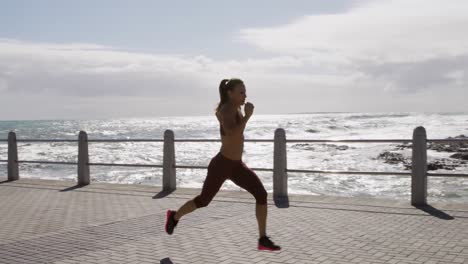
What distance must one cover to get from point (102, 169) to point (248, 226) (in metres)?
26.3

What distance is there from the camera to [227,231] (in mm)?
7352

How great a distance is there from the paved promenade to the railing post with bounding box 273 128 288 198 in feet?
1.08

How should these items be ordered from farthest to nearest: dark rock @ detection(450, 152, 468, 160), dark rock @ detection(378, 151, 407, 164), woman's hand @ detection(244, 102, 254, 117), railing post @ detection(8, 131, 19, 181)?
1. dark rock @ detection(378, 151, 407, 164)
2. dark rock @ detection(450, 152, 468, 160)
3. railing post @ detection(8, 131, 19, 181)
4. woman's hand @ detection(244, 102, 254, 117)

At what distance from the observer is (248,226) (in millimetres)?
7695

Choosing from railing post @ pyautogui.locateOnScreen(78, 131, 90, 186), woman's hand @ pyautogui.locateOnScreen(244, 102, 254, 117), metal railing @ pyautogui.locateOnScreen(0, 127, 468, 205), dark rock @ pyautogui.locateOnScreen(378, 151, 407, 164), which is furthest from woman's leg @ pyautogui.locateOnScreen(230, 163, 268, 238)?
dark rock @ pyautogui.locateOnScreen(378, 151, 407, 164)

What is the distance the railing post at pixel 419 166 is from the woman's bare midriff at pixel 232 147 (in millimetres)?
4402

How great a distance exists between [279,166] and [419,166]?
254cm

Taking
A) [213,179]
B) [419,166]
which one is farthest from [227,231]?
[419,166]

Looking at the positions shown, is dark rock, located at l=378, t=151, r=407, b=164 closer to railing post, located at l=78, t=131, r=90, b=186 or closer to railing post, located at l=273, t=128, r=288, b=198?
railing post, located at l=78, t=131, r=90, b=186

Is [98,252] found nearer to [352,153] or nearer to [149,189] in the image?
[149,189]

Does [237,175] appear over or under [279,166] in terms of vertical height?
over

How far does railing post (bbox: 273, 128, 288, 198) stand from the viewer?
10.4 metres

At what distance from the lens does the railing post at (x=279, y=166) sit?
10.4m

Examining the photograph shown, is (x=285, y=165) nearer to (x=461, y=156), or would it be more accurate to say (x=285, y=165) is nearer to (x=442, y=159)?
(x=442, y=159)
